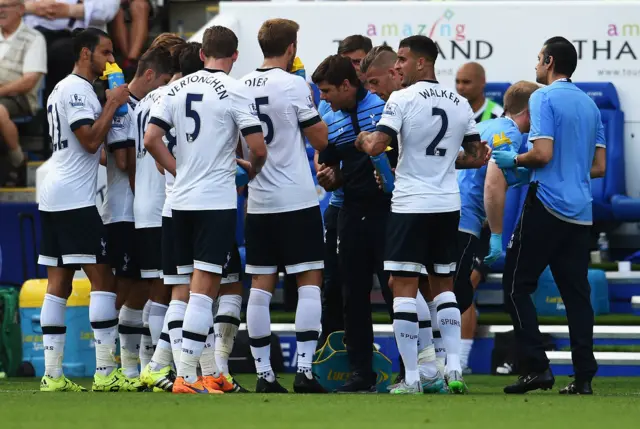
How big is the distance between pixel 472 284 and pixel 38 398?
374 centimetres

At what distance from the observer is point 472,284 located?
35.0ft

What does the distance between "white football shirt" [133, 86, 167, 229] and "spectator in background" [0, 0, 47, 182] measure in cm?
462

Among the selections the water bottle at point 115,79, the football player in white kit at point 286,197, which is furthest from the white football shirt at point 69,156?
the football player in white kit at point 286,197

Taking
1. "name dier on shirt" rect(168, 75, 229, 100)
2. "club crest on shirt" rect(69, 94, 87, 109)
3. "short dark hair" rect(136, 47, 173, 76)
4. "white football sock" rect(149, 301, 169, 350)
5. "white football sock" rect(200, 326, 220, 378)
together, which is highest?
"short dark hair" rect(136, 47, 173, 76)

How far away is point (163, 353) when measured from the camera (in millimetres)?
8828

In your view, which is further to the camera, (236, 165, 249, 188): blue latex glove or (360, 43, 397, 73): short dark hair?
(360, 43, 397, 73): short dark hair

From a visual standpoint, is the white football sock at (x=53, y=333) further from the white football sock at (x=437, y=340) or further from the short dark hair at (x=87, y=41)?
the white football sock at (x=437, y=340)

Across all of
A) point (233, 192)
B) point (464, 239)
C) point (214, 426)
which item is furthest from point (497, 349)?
point (214, 426)

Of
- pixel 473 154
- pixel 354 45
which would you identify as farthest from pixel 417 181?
pixel 354 45

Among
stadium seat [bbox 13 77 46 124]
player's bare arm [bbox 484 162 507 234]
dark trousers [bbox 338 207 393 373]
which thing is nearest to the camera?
dark trousers [bbox 338 207 393 373]

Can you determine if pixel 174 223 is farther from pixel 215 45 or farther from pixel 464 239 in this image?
pixel 464 239

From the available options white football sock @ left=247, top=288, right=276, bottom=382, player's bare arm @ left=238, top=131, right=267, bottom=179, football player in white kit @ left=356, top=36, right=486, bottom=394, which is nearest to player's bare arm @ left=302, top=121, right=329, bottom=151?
football player in white kit @ left=356, top=36, right=486, bottom=394

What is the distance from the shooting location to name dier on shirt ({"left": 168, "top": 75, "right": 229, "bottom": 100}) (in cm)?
836

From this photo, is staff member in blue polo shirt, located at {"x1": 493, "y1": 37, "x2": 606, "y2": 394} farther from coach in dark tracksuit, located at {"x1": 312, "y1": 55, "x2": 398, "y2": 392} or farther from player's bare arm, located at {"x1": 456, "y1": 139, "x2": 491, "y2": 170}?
coach in dark tracksuit, located at {"x1": 312, "y1": 55, "x2": 398, "y2": 392}
